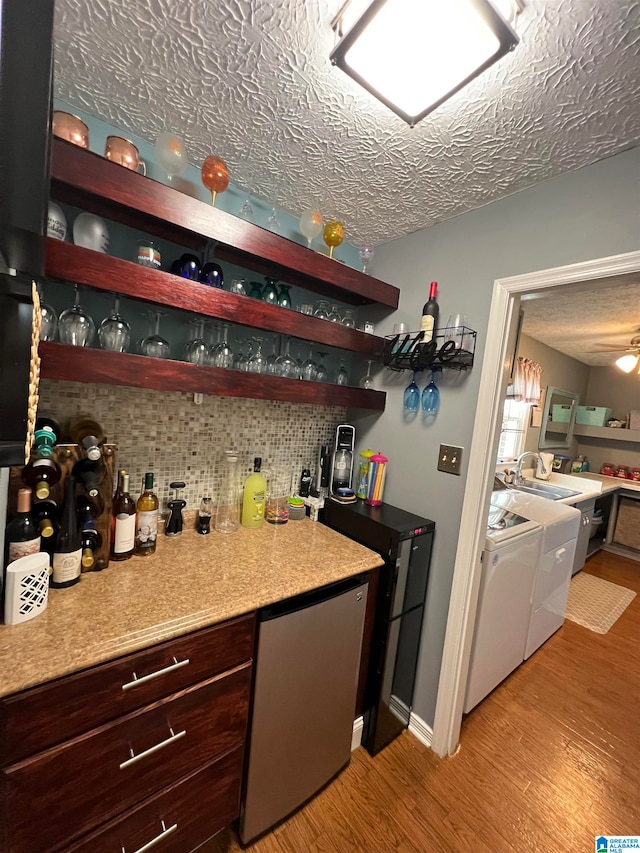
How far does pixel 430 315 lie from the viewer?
156 centimetres

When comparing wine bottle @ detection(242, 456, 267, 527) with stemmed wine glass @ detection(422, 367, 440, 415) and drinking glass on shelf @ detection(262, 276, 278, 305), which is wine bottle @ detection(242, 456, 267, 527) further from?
stemmed wine glass @ detection(422, 367, 440, 415)

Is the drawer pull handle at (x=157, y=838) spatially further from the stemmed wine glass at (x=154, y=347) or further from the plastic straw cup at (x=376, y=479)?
the stemmed wine glass at (x=154, y=347)

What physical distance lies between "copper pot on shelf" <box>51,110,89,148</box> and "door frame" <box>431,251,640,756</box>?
150 centimetres

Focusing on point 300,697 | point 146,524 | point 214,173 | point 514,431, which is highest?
point 214,173

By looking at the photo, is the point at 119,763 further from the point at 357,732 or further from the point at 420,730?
the point at 420,730

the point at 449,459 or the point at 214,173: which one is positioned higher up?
the point at 214,173

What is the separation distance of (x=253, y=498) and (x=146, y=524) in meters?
0.47

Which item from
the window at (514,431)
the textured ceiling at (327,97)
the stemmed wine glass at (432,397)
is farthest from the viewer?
the window at (514,431)

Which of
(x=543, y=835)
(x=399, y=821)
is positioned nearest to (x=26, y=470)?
(x=399, y=821)

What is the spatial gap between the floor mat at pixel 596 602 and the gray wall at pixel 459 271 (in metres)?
1.98

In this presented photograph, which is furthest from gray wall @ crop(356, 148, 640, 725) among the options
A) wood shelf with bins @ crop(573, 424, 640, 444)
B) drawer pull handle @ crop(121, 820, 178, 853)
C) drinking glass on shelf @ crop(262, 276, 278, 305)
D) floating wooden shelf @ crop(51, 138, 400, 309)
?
wood shelf with bins @ crop(573, 424, 640, 444)

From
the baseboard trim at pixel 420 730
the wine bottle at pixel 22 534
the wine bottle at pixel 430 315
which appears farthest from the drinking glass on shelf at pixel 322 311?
the baseboard trim at pixel 420 730

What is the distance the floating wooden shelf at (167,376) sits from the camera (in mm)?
972

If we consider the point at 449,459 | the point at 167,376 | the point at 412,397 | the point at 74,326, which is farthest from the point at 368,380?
the point at 74,326
